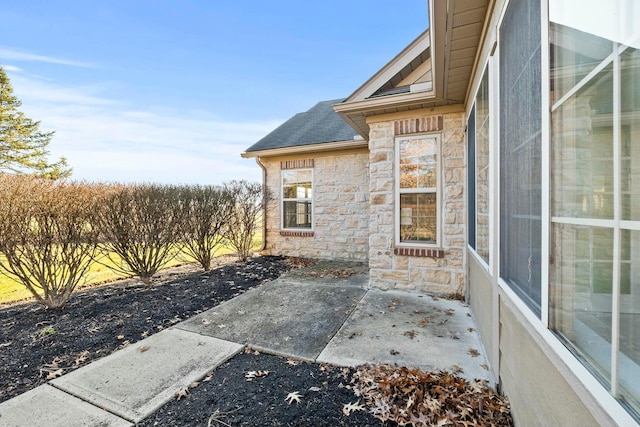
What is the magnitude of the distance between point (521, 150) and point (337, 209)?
569cm

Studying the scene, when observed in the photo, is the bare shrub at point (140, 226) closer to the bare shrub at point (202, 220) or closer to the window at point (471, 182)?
the bare shrub at point (202, 220)

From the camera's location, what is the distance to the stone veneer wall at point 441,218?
14.3ft

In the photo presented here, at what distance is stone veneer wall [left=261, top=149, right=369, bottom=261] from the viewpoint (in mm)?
7117

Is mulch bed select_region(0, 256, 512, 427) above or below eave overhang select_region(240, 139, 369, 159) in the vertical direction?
below

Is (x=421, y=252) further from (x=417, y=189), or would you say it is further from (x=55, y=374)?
(x=55, y=374)

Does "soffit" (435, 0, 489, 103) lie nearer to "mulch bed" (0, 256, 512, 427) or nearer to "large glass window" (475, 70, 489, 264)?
"large glass window" (475, 70, 489, 264)

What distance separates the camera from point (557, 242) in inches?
47.4

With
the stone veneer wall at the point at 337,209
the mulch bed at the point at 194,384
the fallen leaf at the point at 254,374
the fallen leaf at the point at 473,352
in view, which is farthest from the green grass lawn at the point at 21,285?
the fallen leaf at the point at 473,352

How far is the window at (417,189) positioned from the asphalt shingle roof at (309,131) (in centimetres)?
267

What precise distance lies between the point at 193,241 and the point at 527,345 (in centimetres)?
621

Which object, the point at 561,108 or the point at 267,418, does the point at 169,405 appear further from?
the point at 561,108

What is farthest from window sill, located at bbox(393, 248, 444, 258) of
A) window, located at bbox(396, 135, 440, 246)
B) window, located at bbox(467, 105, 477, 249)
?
window, located at bbox(467, 105, 477, 249)

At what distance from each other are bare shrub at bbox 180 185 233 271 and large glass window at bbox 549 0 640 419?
6196 mm

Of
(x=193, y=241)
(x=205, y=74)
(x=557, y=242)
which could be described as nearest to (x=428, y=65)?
(x=557, y=242)
